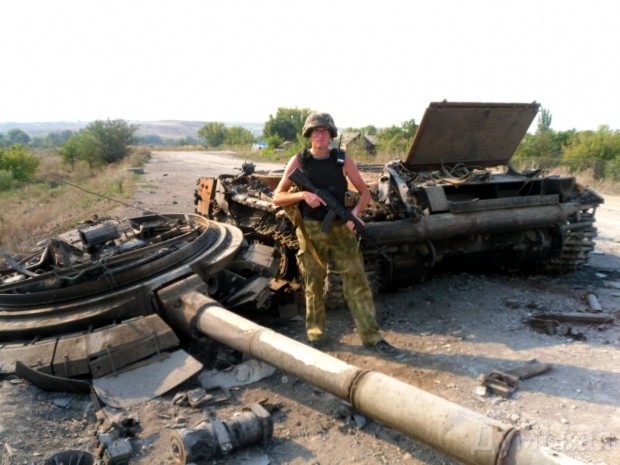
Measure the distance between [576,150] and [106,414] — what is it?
26.0 meters

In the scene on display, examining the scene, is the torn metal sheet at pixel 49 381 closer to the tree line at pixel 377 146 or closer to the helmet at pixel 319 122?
the helmet at pixel 319 122

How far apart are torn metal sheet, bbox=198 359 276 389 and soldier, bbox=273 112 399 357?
634mm

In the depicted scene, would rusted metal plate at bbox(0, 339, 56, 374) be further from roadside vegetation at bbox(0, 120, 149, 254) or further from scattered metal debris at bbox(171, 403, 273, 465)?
scattered metal debris at bbox(171, 403, 273, 465)

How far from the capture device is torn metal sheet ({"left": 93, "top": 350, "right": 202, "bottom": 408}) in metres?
4.15

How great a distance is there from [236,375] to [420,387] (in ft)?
5.09

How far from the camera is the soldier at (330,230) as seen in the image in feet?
15.4

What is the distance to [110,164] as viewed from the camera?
3884cm

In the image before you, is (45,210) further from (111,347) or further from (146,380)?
(146,380)

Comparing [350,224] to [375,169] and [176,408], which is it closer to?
[176,408]

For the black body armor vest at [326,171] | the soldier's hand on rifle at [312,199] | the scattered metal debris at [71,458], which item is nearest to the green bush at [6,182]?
the black body armor vest at [326,171]

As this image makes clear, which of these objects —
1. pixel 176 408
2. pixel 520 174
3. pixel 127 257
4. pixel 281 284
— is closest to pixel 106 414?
pixel 176 408

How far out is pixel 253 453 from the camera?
3.54 meters

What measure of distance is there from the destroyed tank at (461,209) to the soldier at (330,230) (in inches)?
28.9

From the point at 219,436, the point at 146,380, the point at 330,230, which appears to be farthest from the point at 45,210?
the point at 219,436
